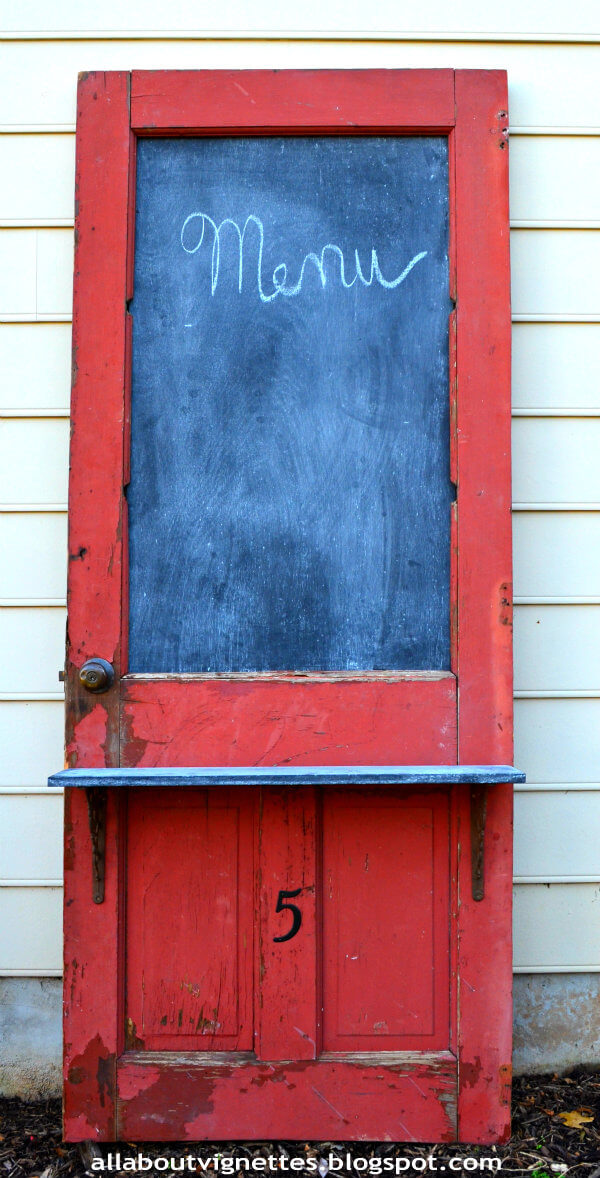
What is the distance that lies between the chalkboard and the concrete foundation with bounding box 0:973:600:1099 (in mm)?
930

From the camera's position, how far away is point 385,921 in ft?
6.07

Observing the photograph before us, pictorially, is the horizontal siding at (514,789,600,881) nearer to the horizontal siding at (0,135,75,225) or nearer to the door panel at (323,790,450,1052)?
the door panel at (323,790,450,1052)

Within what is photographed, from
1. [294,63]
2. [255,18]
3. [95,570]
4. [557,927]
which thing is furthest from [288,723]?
[255,18]

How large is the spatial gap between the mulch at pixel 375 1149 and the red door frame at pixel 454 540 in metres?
0.05

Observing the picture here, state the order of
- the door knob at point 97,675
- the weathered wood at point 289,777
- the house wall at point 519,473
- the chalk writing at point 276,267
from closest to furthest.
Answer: the weathered wood at point 289,777, the door knob at point 97,675, the chalk writing at point 276,267, the house wall at point 519,473

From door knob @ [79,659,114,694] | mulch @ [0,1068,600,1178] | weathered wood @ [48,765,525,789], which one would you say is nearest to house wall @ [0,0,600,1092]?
mulch @ [0,1068,600,1178]

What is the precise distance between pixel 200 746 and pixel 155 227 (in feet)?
4.02

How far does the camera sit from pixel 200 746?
1810 mm

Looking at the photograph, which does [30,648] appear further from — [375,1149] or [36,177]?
[375,1149]

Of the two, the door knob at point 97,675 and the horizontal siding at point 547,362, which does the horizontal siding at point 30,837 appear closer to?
the door knob at point 97,675

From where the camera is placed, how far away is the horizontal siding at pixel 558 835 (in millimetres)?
2047

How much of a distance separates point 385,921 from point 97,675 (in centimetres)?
88

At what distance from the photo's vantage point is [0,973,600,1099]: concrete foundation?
80.0 inches

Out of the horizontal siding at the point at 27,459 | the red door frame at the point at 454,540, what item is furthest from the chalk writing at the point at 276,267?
the horizontal siding at the point at 27,459
